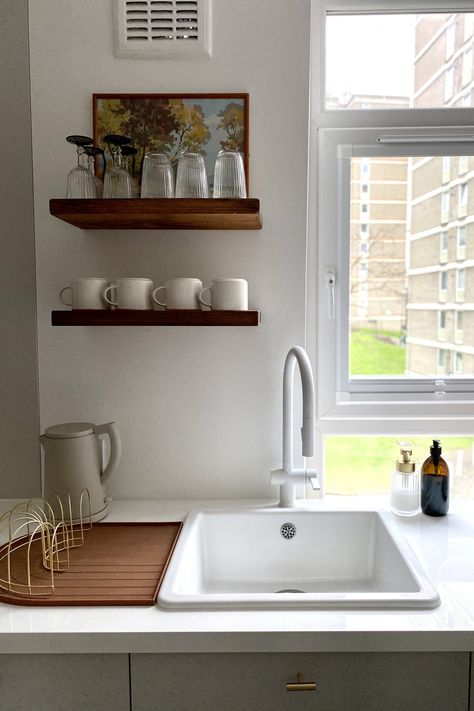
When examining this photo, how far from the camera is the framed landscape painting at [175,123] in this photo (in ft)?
5.35

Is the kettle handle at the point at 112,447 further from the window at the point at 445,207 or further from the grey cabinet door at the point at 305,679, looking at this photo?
the window at the point at 445,207

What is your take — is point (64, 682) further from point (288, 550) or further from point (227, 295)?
point (227, 295)

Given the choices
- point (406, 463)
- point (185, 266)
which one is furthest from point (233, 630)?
point (185, 266)

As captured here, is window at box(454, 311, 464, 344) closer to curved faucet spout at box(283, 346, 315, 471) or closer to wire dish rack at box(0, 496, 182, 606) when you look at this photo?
curved faucet spout at box(283, 346, 315, 471)

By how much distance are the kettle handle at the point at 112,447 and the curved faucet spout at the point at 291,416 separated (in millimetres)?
465

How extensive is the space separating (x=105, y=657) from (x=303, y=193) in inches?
50.4

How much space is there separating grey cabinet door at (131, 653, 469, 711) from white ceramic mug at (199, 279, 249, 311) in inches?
32.4

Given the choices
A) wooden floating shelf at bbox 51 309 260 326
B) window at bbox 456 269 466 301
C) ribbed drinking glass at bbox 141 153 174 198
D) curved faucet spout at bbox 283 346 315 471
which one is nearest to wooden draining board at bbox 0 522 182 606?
curved faucet spout at bbox 283 346 315 471

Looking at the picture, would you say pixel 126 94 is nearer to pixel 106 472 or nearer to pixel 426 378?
pixel 106 472

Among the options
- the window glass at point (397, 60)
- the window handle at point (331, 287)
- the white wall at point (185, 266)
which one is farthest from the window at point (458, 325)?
the window glass at point (397, 60)

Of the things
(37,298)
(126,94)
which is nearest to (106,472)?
(37,298)

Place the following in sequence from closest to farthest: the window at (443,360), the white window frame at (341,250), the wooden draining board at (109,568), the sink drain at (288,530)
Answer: the wooden draining board at (109,568), the sink drain at (288,530), the white window frame at (341,250), the window at (443,360)

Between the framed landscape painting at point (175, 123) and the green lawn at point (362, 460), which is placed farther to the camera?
the green lawn at point (362, 460)

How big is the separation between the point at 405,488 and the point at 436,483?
0.09m
